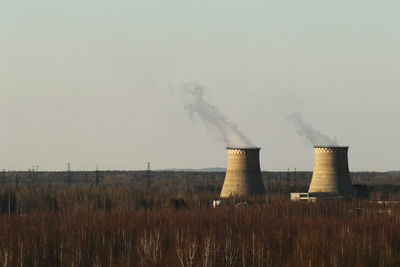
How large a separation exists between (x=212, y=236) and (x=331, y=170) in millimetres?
19895

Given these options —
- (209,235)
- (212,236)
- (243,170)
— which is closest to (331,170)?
(243,170)

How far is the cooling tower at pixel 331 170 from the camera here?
69.6 meters

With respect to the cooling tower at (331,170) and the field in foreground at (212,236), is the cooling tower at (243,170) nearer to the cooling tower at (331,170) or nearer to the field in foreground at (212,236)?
the field in foreground at (212,236)

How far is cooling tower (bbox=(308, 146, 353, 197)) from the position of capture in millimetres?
69625

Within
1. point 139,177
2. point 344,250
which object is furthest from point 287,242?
point 139,177

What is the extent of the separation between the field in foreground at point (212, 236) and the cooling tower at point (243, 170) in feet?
5.60

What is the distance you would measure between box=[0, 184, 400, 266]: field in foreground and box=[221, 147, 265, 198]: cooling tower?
1706mm

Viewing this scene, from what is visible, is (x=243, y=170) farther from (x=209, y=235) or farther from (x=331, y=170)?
(x=209, y=235)

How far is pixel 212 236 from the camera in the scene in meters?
53.3

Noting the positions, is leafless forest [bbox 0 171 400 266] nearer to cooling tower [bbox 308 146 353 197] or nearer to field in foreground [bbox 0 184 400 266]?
field in foreground [bbox 0 184 400 266]

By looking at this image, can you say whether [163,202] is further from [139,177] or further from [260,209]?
[139,177]

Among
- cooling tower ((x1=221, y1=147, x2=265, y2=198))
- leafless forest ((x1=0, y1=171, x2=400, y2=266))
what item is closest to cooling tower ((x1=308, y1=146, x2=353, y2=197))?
leafless forest ((x1=0, y1=171, x2=400, y2=266))

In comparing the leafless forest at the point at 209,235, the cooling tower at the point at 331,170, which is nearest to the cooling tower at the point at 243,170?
the leafless forest at the point at 209,235

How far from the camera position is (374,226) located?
190ft
